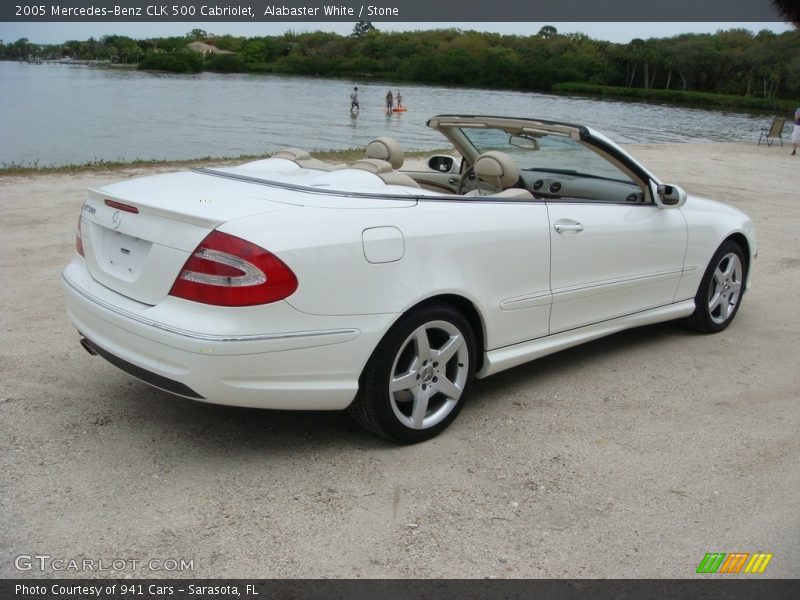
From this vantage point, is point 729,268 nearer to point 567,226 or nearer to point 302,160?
point 567,226

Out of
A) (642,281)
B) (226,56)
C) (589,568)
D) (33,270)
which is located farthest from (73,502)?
(226,56)

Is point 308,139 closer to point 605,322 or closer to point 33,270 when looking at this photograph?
point 33,270

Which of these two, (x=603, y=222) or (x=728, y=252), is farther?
(x=728, y=252)

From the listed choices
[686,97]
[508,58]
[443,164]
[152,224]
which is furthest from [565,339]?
[508,58]

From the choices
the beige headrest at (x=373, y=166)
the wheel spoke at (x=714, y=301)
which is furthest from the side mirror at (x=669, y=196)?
the beige headrest at (x=373, y=166)

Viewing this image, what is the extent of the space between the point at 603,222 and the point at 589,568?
92.2 inches

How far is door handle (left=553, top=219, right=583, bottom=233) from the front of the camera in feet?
14.3

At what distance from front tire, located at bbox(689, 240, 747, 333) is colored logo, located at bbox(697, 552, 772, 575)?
2969mm

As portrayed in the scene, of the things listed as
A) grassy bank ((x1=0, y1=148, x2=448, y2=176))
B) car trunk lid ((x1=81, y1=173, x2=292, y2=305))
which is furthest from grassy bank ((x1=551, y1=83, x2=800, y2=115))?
car trunk lid ((x1=81, y1=173, x2=292, y2=305))

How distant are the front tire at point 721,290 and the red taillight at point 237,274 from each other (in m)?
3.62

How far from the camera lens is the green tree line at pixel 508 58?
355ft

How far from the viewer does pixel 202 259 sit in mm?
3281
